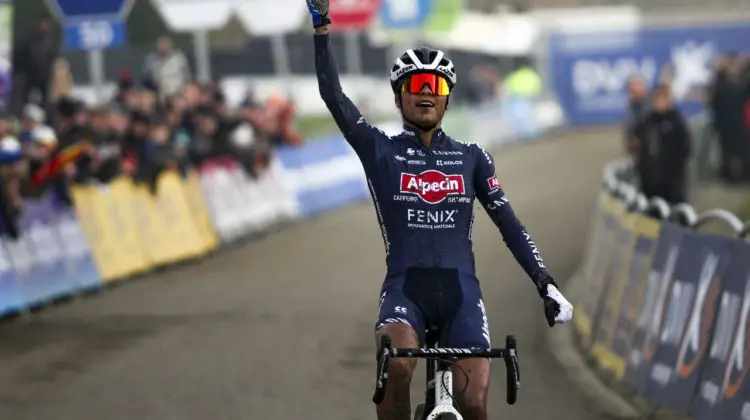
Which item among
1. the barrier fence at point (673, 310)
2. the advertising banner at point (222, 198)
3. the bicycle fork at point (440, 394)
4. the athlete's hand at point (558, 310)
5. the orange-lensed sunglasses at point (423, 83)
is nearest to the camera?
the bicycle fork at point (440, 394)

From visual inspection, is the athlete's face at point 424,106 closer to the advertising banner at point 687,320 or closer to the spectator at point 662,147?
the advertising banner at point 687,320

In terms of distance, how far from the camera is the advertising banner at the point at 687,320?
1019cm

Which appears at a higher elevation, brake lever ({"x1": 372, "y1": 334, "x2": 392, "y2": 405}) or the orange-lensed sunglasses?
the orange-lensed sunglasses

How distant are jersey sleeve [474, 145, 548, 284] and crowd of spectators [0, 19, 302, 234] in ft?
34.2

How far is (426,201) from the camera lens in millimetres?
7500

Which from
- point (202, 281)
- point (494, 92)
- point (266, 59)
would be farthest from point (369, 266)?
point (494, 92)

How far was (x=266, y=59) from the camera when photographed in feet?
133

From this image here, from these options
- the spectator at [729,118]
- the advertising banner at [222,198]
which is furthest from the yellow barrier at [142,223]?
the spectator at [729,118]

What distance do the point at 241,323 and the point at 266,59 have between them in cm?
2421

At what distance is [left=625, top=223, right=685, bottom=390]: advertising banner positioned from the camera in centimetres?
1126

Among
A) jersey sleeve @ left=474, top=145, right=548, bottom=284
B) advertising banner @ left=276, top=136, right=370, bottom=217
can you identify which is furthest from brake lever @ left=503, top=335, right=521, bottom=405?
advertising banner @ left=276, top=136, right=370, bottom=217

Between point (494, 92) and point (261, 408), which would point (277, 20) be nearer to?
point (494, 92)

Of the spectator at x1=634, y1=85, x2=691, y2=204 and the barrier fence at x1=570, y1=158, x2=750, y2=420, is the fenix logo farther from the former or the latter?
the spectator at x1=634, y1=85, x2=691, y2=204

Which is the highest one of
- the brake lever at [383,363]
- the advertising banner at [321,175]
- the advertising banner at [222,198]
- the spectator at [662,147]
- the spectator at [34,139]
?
the brake lever at [383,363]
